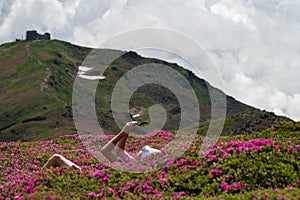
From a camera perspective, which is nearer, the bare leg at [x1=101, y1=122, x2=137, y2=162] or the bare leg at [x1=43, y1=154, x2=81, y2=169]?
the bare leg at [x1=43, y1=154, x2=81, y2=169]

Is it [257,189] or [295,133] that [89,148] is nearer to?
[295,133]

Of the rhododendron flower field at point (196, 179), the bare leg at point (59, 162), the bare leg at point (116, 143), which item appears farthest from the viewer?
the bare leg at point (116, 143)

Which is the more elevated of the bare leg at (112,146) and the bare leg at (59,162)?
the bare leg at (112,146)

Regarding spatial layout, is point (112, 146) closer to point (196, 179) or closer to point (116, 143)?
point (116, 143)

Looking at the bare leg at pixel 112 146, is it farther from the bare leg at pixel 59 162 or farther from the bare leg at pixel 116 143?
the bare leg at pixel 59 162

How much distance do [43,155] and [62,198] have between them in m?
13.7

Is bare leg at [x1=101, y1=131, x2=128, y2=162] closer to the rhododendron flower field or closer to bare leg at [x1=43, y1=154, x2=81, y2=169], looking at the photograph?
the rhododendron flower field

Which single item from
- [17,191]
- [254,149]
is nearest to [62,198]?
[17,191]

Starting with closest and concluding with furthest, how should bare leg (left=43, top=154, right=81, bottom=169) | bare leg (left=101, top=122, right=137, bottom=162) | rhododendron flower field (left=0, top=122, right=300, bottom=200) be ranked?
rhododendron flower field (left=0, top=122, right=300, bottom=200), bare leg (left=43, top=154, right=81, bottom=169), bare leg (left=101, top=122, right=137, bottom=162)

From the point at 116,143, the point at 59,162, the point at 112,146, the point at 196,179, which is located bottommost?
the point at 59,162

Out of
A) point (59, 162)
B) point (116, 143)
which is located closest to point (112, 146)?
point (116, 143)

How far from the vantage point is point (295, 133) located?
87.7ft

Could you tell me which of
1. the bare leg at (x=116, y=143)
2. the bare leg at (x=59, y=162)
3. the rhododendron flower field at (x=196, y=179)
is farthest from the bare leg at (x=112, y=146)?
the bare leg at (x=59, y=162)

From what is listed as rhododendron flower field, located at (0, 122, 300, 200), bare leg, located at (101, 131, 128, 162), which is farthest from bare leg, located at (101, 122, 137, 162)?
rhododendron flower field, located at (0, 122, 300, 200)
